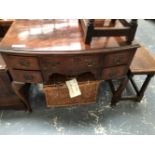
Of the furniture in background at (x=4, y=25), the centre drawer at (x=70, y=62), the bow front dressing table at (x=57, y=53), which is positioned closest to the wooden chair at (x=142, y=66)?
the bow front dressing table at (x=57, y=53)

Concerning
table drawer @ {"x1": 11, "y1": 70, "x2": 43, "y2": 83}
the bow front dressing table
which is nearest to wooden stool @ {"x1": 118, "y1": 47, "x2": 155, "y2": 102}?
the bow front dressing table

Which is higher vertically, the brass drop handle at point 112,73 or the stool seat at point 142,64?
the brass drop handle at point 112,73

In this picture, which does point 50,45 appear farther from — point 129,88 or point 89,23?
point 129,88

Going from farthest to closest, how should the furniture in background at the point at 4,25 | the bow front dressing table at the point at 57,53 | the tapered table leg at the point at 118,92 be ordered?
1. the furniture in background at the point at 4,25
2. the tapered table leg at the point at 118,92
3. the bow front dressing table at the point at 57,53

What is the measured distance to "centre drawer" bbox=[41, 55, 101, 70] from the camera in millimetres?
1068

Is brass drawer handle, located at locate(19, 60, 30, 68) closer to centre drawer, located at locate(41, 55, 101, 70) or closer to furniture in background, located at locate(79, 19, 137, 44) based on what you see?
centre drawer, located at locate(41, 55, 101, 70)

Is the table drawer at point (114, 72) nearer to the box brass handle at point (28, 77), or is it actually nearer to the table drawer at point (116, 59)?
the table drawer at point (116, 59)

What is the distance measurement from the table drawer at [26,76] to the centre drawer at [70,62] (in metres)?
0.10

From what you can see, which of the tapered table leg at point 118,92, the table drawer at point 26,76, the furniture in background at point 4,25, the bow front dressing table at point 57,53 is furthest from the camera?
the furniture in background at point 4,25

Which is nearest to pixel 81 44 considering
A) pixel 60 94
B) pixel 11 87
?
pixel 60 94

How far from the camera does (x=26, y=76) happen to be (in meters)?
1.19

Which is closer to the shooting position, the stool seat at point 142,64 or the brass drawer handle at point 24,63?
the brass drawer handle at point 24,63

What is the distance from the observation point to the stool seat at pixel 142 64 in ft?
4.40

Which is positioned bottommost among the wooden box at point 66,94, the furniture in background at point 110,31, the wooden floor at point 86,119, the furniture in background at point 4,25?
the wooden floor at point 86,119
